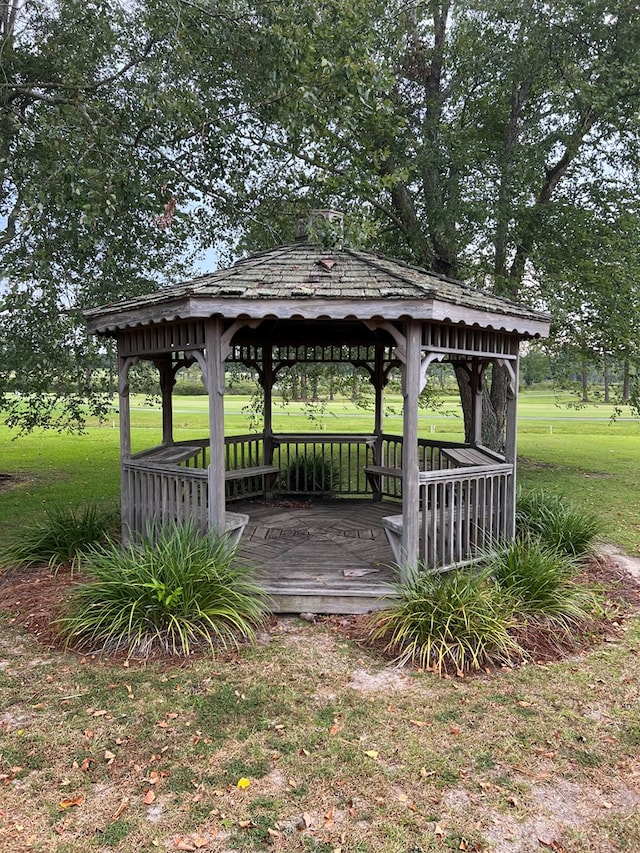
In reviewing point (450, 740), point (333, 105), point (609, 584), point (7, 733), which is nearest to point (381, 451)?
point (609, 584)

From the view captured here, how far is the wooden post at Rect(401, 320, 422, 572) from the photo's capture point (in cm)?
519

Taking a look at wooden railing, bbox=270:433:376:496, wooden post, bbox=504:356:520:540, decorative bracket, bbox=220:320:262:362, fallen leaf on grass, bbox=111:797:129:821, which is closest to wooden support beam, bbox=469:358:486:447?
wooden post, bbox=504:356:520:540

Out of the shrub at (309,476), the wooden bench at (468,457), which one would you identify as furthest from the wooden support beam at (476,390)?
the shrub at (309,476)

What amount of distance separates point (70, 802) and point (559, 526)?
5843mm

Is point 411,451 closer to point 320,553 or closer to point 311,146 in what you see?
point 320,553

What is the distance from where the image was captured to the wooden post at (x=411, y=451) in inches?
204

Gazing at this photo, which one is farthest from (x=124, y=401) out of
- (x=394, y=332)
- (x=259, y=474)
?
(x=394, y=332)

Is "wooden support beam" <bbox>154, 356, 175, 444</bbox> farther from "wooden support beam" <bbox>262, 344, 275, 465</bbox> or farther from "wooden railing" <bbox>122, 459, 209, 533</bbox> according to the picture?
"wooden support beam" <bbox>262, 344, 275, 465</bbox>

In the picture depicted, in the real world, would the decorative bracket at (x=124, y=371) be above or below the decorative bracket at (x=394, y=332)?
below

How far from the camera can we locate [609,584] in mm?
6051

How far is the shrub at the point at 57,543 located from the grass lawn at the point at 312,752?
1540mm

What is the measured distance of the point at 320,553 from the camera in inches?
242

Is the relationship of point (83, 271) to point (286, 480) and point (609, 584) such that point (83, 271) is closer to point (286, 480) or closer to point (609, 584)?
point (286, 480)

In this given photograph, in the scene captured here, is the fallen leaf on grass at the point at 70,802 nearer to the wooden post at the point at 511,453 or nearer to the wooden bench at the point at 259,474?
the wooden bench at the point at 259,474
